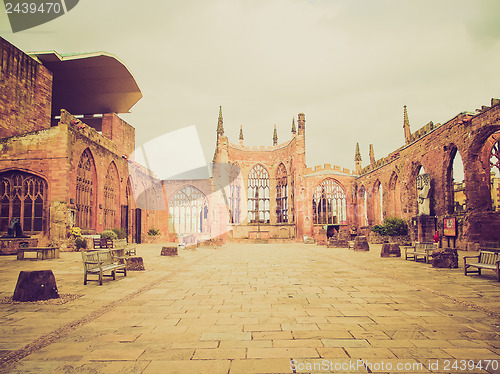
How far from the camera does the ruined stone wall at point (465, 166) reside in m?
15.2

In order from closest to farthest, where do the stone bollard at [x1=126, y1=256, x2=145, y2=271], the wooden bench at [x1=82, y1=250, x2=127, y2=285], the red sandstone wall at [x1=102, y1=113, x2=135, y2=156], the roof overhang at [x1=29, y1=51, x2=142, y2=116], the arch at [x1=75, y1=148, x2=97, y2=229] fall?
1. the wooden bench at [x1=82, y1=250, x2=127, y2=285]
2. the stone bollard at [x1=126, y1=256, x2=145, y2=271]
3. the arch at [x1=75, y1=148, x2=97, y2=229]
4. the roof overhang at [x1=29, y1=51, x2=142, y2=116]
5. the red sandstone wall at [x1=102, y1=113, x2=135, y2=156]

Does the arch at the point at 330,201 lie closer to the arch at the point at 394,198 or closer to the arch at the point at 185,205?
the arch at the point at 394,198

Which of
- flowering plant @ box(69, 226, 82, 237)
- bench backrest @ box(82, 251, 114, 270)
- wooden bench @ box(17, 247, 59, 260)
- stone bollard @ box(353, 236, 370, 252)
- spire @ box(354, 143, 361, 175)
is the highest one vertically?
spire @ box(354, 143, 361, 175)

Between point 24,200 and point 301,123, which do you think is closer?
point 24,200

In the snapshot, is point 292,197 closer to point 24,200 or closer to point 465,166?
point 465,166

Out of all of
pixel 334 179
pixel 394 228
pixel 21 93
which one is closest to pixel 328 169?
pixel 334 179

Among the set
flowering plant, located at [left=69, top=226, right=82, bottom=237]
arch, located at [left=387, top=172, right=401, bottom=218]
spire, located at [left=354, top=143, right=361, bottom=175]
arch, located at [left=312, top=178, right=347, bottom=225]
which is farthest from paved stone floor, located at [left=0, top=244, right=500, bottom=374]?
spire, located at [left=354, top=143, right=361, bottom=175]

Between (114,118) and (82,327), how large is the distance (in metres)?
26.6

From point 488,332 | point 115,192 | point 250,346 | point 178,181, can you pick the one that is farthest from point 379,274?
point 178,181

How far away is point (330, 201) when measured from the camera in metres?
37.8

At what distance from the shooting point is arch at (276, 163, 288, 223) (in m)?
40.8

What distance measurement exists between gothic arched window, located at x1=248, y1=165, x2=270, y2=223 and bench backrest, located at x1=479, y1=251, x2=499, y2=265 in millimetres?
33609

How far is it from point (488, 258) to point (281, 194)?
109 ft

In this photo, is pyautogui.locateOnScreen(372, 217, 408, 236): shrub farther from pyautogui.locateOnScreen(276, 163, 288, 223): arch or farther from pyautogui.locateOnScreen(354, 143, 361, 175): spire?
pyautogui.locateOnScreen(276, 163, 288, 223): arch
